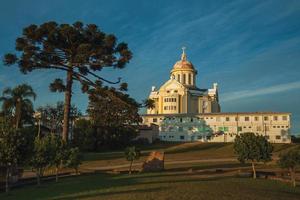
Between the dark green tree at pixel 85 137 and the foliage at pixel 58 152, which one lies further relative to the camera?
the dark green tree at pixel 85 137

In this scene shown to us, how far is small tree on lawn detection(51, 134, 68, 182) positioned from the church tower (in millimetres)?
90964

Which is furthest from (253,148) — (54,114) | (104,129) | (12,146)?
(54,114)

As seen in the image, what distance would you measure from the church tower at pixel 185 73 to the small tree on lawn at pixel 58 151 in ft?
298

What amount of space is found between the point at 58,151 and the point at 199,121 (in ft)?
233

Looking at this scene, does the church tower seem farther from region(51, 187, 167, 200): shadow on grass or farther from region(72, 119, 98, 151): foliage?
region(51, 187, 167, 200): shadow on grass

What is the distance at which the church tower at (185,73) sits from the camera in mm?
125500

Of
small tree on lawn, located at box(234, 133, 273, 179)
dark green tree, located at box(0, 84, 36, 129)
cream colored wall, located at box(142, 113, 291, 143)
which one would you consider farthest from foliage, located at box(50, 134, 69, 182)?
cream colored wall, located at box(142, 113, 291, 143)

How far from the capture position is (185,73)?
413ft

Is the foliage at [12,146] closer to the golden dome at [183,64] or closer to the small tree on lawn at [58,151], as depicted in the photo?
the small tree on lawn at [58,151]

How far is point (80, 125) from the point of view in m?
78.1

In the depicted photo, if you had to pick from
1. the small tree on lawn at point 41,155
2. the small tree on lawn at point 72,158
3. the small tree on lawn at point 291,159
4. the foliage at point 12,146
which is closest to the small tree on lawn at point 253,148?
the small tree on lawn at point 291,159

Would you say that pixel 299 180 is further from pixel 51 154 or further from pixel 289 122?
pixel 289 122

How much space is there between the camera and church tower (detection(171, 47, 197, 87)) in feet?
412

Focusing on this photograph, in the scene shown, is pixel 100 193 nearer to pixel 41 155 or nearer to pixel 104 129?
pixel 41 155
